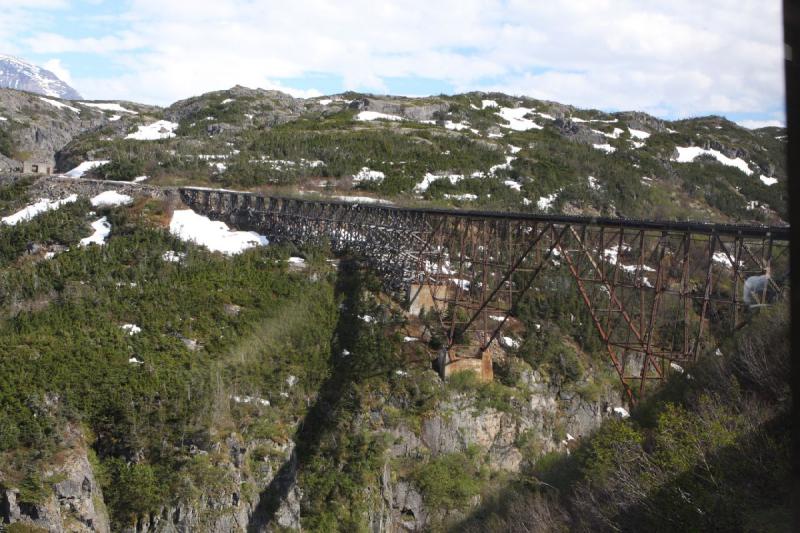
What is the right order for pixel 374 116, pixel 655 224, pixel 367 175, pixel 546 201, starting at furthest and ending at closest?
pixel 374 116 < pixel 546 201 < pixel 367 175 < pixel 655 224

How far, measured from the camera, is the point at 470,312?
37.1m

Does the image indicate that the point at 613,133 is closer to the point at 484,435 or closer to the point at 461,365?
the point at 461,365

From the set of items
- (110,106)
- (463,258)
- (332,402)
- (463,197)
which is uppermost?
(110,106)

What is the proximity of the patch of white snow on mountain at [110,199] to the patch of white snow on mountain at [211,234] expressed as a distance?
3177mm

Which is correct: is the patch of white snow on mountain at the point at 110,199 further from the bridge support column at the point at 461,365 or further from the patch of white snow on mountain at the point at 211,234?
the bridge support column at the point at 461,365

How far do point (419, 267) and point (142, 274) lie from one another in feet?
47.0

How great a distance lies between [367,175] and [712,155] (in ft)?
187

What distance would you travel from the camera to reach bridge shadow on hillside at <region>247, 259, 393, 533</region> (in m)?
26.4

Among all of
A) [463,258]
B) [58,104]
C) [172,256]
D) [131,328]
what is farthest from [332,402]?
[58,104]

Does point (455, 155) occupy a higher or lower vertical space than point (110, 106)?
lower

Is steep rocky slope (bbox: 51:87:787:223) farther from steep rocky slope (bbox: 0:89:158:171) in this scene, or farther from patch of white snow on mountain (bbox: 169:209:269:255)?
patch of white snow on mountain (bbox: 169:209:269:255)

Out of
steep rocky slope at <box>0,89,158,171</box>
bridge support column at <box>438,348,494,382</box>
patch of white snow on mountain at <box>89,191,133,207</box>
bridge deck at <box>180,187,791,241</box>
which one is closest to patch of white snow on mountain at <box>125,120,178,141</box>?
steep rocky slope at <box>0,89,158,171</box>

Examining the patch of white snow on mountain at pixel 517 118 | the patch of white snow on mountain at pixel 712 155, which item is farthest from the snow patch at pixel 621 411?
the patch of white snow on mountain at pixel 712 155

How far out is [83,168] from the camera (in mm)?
54062
